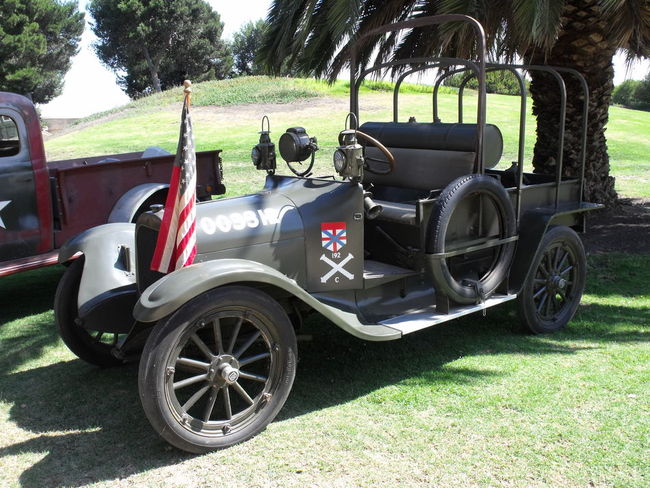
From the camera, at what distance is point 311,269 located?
13.3 feet

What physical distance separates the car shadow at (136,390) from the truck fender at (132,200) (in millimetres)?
1824

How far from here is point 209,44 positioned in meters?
51.1

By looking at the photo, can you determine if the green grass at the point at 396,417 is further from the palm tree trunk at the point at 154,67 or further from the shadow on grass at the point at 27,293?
the palm tree trunk at the point at 154,67

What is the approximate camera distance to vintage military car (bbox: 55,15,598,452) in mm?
3357

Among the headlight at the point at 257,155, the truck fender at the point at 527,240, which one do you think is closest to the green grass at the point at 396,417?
the truck fender at the point at 527,240

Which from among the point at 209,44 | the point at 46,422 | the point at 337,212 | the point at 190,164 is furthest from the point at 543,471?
the point at 209,44

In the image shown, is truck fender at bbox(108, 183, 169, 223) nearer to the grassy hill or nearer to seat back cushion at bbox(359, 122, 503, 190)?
seat back cushion at bbox(359, 122, 503, 190)

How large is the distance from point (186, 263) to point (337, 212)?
3.56ft

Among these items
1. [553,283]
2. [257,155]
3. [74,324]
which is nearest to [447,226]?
[553,283]

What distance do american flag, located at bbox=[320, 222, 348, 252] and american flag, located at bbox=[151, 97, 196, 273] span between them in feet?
3.00

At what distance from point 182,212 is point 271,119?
20841mm

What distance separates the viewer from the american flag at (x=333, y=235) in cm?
405

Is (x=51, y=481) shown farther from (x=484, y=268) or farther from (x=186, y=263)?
(x=484, y=268)

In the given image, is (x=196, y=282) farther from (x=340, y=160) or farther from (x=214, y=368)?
(x=340, y=160)
